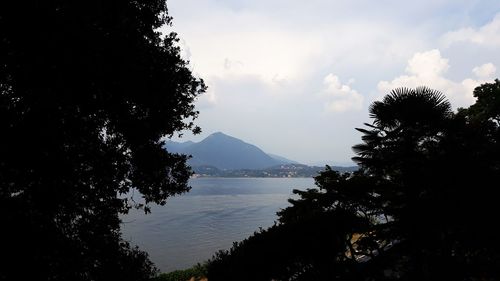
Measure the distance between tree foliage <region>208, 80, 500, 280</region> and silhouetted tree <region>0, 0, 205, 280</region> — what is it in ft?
10.8

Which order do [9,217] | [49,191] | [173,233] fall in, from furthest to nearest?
1. [173,233]
2. [49,191]
3. [9,217]

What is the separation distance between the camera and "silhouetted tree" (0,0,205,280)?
7.45m

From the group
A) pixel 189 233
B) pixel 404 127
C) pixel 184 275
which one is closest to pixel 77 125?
pixel 404 127

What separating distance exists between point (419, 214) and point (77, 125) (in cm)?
792

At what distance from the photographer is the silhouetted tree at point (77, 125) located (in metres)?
7.45

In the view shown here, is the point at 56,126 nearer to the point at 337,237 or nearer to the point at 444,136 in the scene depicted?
the point at 337,237

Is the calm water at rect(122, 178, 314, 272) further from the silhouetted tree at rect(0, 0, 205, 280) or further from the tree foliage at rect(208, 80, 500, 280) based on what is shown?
the tree foliage at rect(208, 80, 500, 280)

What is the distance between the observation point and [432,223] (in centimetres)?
773

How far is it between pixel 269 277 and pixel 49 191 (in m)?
5.16

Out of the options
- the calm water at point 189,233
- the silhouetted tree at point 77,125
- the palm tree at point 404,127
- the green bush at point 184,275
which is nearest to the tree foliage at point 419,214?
the palm tree at point 404,127

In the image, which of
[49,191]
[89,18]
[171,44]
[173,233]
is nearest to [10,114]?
[49,191]

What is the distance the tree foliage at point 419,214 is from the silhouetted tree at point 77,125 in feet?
10.8

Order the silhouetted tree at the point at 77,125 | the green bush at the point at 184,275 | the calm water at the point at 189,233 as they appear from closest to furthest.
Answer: the silhouetted tree at the point at 77,125, the green bush at the point at 184,275, the calm water at the point at 189,233

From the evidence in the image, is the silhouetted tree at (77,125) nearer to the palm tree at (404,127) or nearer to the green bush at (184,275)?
the palm tree at (404,127)
